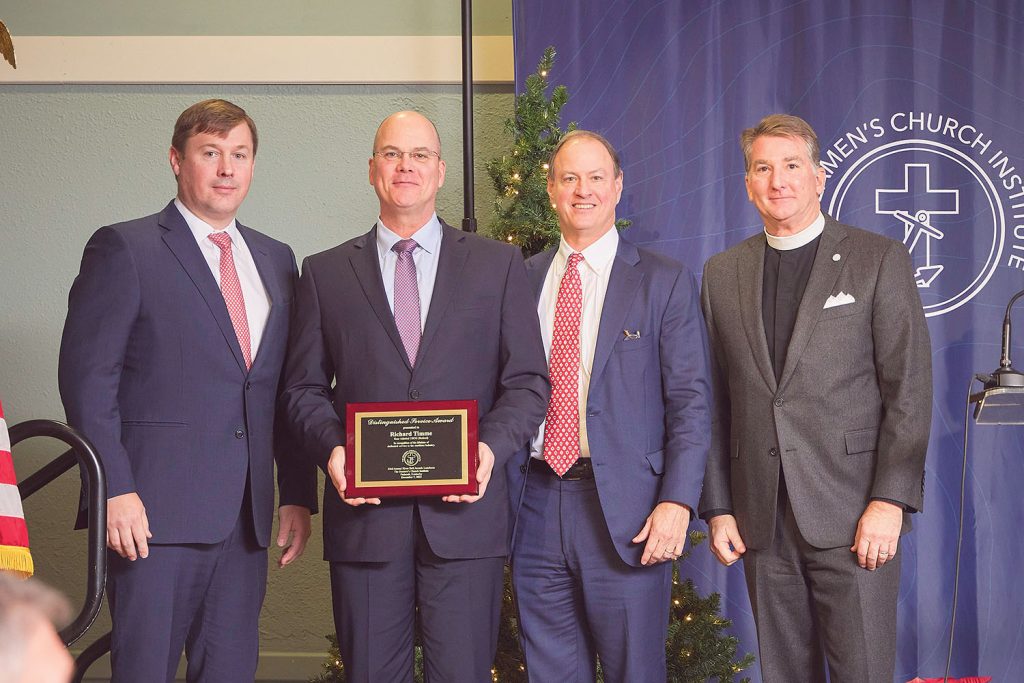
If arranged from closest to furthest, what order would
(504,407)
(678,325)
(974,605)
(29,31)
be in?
(504,407) → (678,325) → (974,605) → (29,31)

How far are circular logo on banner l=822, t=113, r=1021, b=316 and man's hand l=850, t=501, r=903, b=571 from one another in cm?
184

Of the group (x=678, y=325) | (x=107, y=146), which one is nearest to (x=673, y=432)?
(x=678, y=325)

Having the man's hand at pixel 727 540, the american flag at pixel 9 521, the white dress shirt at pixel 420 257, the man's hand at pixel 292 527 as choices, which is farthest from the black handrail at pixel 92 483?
the man's hand at pixel 727 540

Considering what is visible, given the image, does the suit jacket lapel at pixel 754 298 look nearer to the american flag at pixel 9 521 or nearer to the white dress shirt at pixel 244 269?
the white dress shirt at pixel 244 269

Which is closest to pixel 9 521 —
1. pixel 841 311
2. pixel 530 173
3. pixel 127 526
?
pixel 127 526

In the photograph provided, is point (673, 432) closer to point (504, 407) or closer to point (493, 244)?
point (504, 407)

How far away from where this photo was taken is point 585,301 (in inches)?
123

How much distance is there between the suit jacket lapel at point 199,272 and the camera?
2861mm

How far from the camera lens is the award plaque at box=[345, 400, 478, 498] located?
8.72ft

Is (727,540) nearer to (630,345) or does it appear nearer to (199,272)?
(630,345)

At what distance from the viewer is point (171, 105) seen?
16.0 ft

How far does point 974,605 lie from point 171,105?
4.13m

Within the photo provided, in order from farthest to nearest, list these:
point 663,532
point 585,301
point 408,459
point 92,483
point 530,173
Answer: point 530,173 → point 585,301 → point 663,532 → point 408,459 → point 92,483

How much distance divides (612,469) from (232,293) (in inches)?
45.7
